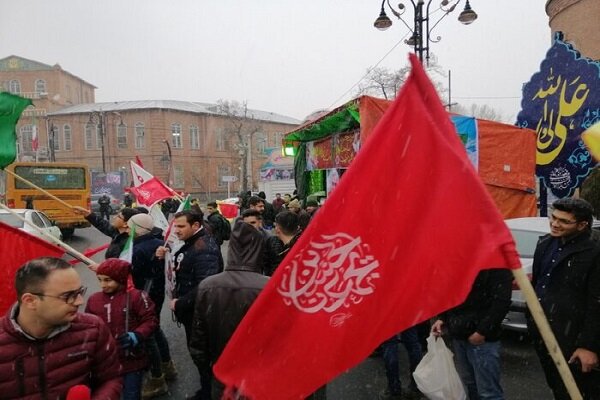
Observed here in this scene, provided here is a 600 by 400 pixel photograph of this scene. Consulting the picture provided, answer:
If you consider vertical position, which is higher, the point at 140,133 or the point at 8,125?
the point at 140,133

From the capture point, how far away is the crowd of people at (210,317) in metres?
1.95

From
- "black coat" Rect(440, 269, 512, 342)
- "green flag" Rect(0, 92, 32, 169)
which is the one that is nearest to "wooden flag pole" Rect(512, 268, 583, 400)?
"black coat" Rect(440, 269, 512, 342)

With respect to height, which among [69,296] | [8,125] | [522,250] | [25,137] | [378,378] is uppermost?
[25,137]

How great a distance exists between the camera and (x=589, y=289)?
2.73 meters

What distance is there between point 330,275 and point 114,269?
6.48 ft

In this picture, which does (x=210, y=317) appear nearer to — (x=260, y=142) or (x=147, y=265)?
(x=147, y=265)

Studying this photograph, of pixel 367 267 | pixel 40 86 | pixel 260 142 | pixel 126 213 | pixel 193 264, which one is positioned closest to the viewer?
pixel 367 267

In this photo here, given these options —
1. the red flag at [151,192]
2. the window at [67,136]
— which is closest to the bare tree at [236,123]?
the window at [67,136]

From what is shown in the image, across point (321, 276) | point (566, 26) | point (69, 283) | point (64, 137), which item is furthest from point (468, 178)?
point (64, 137)

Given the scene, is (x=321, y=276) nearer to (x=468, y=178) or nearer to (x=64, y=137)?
(x=468, y=178)

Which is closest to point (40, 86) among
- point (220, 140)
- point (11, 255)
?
point (220, 140)

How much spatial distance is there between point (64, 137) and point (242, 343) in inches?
2327

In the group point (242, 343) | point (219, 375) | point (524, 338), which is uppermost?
point (242, 343)

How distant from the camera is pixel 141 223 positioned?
452cm
